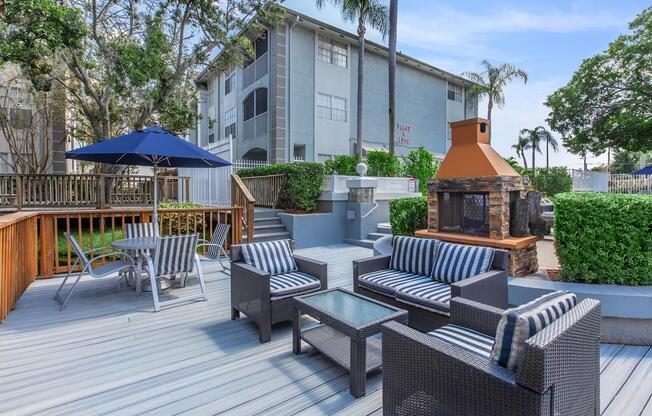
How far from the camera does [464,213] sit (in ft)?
17.6

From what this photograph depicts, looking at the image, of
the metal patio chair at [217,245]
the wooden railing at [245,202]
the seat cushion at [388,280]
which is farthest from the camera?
the wooden railing at [245,202]

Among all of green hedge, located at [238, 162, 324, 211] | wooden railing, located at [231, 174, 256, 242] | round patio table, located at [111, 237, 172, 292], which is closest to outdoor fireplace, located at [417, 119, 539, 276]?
wooden railing, located at [231, 174, 256, 242]

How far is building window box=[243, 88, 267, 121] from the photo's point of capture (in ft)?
52.6

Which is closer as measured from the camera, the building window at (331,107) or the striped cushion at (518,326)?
the striped cushion at (518,326)

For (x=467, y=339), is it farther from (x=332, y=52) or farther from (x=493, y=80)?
(x=493, y=80)

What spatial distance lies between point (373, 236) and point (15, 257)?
294 inches

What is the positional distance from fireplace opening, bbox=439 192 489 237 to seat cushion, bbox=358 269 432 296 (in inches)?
64.0

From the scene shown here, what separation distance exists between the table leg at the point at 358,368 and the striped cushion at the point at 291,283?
1.27m

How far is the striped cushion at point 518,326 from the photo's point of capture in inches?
62.8

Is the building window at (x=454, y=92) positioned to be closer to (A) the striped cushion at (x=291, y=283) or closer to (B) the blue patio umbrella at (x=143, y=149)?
(B) the blue patio umbrella at (x=143, y=149)

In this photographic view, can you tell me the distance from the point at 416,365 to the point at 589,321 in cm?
98

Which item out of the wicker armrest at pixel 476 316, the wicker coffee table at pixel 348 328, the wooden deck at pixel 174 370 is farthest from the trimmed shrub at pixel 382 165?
the wicker armrest at pixel 476 316

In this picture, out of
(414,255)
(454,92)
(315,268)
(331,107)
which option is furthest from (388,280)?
(454,92)

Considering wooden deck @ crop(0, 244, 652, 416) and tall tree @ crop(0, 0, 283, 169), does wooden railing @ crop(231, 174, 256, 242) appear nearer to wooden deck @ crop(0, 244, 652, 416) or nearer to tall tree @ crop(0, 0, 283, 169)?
wooden deck @ crop(0, 244, 652, 416)
